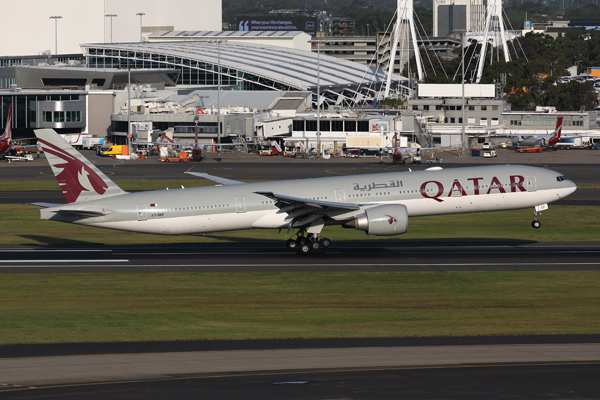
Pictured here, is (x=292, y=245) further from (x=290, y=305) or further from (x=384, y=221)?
(x=290, y=305)

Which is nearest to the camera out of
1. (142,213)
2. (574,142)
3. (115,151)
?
(142,213)

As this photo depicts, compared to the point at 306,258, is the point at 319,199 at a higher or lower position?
higher

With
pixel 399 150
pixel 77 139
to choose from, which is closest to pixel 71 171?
pixel 399 150

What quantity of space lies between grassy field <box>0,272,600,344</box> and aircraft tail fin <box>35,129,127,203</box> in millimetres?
6790

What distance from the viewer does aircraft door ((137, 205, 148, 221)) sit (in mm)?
45969

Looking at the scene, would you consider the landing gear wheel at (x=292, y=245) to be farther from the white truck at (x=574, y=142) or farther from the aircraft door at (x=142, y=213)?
the white truck at (x=574, y=142)

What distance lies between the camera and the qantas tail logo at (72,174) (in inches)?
1794

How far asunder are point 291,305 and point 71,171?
18869mm

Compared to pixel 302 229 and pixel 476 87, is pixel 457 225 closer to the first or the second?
pixel 302 229

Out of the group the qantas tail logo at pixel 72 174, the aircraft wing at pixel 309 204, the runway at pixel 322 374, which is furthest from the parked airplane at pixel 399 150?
the runway at pixel 322 374

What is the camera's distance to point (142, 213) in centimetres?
4600

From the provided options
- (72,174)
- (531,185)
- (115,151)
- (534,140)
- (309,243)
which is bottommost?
(309,243)

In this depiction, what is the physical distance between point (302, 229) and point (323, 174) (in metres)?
56.7

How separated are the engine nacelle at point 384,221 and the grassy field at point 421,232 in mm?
8755
